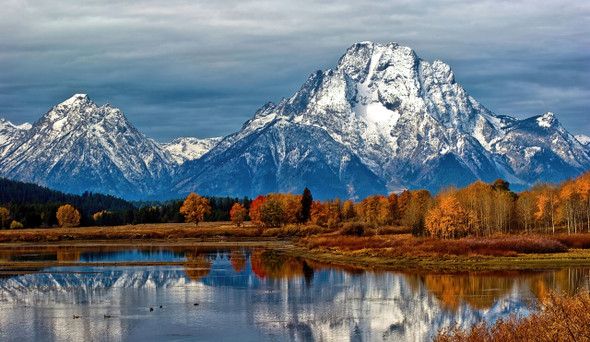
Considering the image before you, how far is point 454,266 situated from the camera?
312 ft

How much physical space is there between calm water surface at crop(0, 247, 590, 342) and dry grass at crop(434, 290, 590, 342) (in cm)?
1159

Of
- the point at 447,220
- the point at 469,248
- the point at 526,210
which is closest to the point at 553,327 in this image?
the point at 469,248

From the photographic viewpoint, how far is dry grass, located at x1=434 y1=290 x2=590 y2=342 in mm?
32750

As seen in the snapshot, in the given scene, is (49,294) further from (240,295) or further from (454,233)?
(454,233)

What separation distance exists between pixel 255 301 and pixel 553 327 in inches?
1463

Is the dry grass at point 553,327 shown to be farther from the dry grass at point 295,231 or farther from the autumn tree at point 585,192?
the dry grass at point 295,231

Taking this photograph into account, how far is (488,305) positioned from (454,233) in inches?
3496

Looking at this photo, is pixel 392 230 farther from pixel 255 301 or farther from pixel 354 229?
pixel 255 301

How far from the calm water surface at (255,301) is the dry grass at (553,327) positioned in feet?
38.0

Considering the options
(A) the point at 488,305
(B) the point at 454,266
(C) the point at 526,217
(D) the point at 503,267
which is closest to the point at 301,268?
(B) the point at 454,266

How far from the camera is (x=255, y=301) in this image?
67375 millimetres

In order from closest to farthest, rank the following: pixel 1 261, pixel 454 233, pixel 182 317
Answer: pixel 182 317, pixel 1 261, pixel 454 233

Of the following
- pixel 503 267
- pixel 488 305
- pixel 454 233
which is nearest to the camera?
pixel 488 305

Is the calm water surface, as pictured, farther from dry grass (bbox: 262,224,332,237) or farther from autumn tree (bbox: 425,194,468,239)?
dry grass (bbox: 262,224,332,237)
